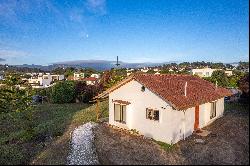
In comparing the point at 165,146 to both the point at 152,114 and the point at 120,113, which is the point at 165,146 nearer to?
the point at 152,114

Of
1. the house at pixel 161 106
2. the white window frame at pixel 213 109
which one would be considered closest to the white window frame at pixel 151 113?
the house at pixel 161 106

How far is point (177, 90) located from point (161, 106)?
9.76 feet

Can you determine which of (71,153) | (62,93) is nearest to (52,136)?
(71,153)

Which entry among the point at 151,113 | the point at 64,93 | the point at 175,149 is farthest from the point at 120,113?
the point at 64,93

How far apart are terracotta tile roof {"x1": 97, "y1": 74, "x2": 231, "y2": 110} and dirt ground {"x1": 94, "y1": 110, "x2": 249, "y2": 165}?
9.59ft

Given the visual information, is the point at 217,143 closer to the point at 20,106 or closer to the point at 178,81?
the point at 178,81

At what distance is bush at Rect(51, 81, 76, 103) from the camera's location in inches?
2131

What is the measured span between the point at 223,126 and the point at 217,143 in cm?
513

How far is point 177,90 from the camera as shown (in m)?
22.3

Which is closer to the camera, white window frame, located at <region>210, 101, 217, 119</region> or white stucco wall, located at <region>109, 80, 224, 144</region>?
white stucco wall, located at <region>109, 80, 224, 144</region>

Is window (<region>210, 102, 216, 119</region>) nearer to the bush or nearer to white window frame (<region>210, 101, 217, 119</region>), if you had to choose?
white window frame (<region>210, 101, 217, 119</region>)

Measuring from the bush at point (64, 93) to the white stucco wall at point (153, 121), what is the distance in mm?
31365

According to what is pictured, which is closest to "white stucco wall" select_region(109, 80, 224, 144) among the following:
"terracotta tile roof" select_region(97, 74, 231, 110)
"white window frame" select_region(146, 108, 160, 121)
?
"white window frame" select_region(146, 108, 160, 121)

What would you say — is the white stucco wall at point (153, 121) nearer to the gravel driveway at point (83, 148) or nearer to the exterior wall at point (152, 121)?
the exterior wall at point (152, 121)
